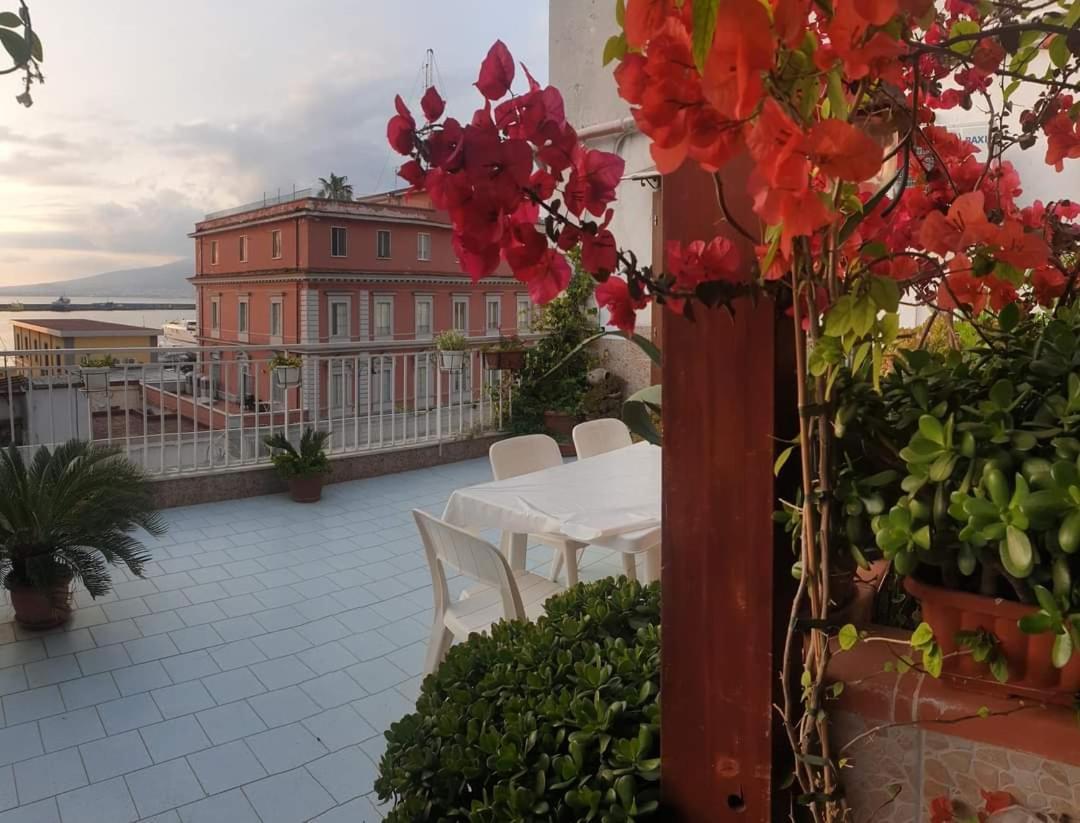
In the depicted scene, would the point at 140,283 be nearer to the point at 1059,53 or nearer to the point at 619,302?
the point at 619,302

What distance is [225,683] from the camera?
2.87 metres

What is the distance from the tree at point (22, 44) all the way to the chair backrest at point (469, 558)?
1516 millimetres

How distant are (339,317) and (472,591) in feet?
62.6

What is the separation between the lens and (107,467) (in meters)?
3.55

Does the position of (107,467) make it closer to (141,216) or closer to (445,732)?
(445,732)

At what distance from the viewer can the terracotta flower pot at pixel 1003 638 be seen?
0.71m

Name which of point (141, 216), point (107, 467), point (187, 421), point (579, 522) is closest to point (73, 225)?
point (141, 216)

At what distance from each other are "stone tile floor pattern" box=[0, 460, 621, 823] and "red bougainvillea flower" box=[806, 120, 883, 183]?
215 centimetres

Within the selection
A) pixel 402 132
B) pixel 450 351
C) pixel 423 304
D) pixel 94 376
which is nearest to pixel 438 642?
pixel 402 132

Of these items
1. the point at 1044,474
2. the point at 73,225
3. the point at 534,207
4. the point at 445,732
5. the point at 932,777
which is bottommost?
the point at 445,732

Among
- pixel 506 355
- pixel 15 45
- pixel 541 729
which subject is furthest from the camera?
pixel 506 355

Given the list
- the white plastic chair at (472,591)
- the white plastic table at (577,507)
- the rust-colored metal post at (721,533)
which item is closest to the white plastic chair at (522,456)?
the white plastic table at (577,507)

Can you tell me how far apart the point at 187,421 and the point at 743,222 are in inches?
230

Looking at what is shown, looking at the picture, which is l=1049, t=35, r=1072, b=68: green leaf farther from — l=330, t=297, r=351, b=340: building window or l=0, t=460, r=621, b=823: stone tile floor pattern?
l=330, t=297, r=351, b=340: building window
